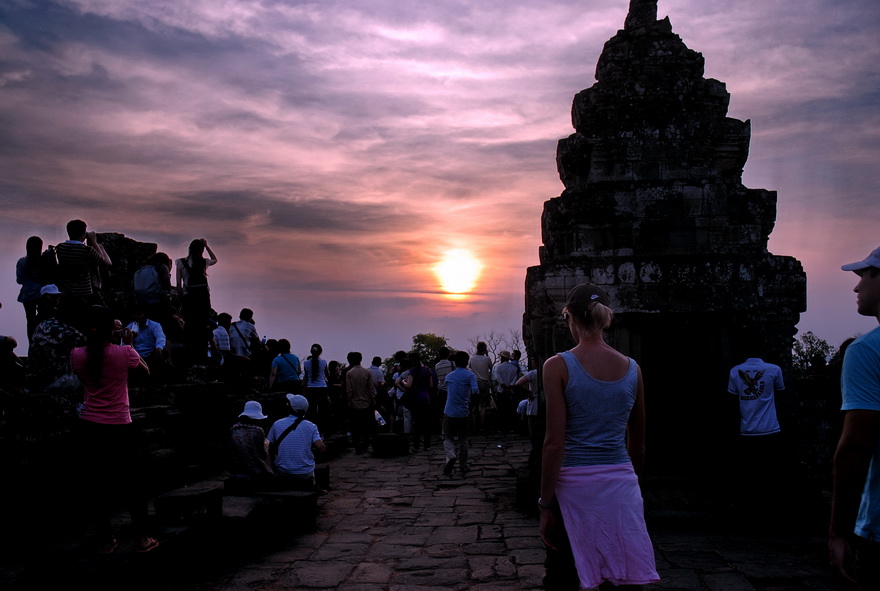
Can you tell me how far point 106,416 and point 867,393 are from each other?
5.14 metres

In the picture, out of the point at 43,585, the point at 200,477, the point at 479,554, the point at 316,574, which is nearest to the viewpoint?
the point at 43,585

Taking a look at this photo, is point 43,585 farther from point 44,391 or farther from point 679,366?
point 679,366

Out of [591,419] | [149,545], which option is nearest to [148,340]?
[149,545]

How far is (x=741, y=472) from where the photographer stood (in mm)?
7801

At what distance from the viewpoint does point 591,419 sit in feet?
12.2

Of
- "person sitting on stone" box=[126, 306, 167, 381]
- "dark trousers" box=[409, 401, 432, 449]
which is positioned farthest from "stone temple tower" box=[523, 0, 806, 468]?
"dark trousers" box=[409, 401, 432, 449]

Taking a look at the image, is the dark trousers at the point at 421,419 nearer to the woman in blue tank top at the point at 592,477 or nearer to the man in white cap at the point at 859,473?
the woman in blue tank top at the point at 592,477

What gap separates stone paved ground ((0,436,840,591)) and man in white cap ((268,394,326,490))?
0.55 m

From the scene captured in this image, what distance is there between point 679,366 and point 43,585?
7.02 metres

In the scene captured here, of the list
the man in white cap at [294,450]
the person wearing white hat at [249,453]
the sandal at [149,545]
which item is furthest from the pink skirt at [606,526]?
the man in white cap at [294,450]

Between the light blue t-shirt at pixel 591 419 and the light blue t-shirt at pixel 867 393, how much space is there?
116 cm

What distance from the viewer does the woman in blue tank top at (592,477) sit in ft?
12.0

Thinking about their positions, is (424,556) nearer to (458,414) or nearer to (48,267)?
(458,414)

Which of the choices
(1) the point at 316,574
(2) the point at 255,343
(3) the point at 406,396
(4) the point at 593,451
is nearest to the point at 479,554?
(1) the point at 316,574
